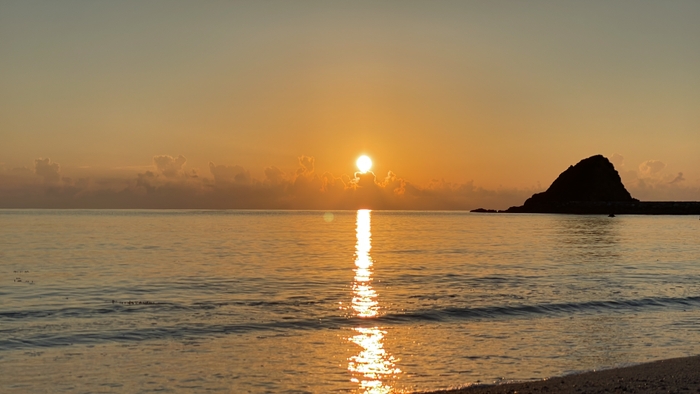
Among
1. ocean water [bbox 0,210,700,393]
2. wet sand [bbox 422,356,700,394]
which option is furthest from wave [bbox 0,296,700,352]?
wet sand [bbox 422,356,700,394]

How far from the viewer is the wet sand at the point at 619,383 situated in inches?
A: 531

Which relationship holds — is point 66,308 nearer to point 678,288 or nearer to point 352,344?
point 352,344

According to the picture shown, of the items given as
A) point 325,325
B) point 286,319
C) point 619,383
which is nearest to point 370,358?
point 325,325

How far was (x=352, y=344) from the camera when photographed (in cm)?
1958

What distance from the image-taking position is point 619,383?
14133mm

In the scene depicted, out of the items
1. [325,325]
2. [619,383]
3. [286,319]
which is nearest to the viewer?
[619,383]

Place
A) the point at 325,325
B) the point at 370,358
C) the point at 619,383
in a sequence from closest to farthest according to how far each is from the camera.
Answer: the point at 619,383, the point at 370,358, the point at 325,325

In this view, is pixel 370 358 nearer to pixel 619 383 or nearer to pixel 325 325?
pixel 325 325

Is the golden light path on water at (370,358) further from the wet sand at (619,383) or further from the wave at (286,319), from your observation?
the wet sand at (619,383)

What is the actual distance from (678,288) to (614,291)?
15.5 feet

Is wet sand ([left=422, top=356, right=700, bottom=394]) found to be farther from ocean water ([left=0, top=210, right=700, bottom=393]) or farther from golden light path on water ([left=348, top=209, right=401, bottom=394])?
golden light path on water ([left=348, top=209, right=401, bottom=394])

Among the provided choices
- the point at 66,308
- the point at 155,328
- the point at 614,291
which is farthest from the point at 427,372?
the point at 614,291

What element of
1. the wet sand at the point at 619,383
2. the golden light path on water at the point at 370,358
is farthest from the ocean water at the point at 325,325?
the wet sand at the point at 619,383

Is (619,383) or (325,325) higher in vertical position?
(619,383)
